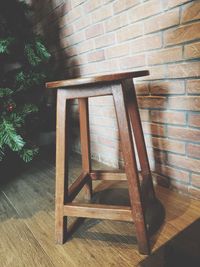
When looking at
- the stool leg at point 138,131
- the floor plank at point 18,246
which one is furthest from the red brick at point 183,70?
the floor plank at point 18,246

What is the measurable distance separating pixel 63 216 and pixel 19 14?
1535 mm

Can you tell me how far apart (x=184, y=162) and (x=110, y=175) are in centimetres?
41

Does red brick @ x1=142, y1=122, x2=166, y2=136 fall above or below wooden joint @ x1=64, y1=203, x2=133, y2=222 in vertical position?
above

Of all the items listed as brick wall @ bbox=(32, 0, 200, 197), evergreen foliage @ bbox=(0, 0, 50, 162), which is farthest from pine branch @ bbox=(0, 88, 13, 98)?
brick wall @ bbox=(32, 0, 200, 197)

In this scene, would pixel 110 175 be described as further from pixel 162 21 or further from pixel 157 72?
pixel 162 21

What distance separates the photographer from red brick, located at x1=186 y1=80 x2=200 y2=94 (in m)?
1.11

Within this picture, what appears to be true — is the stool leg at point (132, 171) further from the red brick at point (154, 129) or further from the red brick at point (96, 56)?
the red brick at point (96, 56)

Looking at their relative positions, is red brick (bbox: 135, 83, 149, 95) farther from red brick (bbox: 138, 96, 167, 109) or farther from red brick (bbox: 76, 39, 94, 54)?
red brick (bbox: 76, 39, 94, 54)

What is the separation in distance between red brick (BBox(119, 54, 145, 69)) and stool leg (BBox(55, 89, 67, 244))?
0.56 m

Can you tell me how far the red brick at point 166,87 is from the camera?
3.88 feet

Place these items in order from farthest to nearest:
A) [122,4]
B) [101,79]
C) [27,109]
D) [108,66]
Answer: [27,109]
[108,66]
[122,4]
[101,79]

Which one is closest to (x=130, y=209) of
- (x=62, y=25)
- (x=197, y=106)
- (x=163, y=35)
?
(x=197, y=106)

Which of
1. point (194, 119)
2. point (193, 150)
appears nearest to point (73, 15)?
point (194, 119)

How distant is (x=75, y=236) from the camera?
1128 mm
